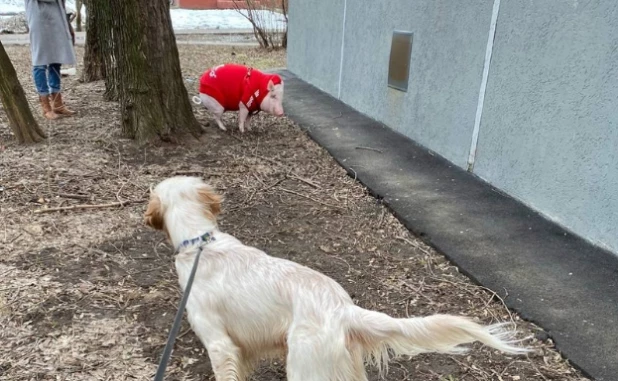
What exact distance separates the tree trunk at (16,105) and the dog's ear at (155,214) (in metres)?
4.28

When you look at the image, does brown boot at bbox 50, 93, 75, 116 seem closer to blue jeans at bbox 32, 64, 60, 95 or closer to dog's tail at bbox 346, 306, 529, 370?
blue jeans at bbox 32, 64, 60, 95

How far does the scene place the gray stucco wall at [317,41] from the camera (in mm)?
9688

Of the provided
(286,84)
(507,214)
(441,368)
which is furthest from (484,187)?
(286,84)

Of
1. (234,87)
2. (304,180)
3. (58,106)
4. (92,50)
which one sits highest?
(92,50)

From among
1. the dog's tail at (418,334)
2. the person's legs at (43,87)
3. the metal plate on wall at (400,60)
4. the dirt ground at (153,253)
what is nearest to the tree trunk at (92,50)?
the person's legs at (43,87)

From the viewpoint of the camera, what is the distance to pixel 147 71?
6.02m

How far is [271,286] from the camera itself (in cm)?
→ 238

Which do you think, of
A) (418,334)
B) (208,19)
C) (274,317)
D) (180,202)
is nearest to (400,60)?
(180,202)

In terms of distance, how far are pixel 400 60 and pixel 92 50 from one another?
242 inches

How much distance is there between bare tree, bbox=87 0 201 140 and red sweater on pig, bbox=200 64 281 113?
593mm

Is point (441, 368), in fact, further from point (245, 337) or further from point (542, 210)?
point (542, 210)

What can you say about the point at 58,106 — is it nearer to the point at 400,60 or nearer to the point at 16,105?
the point at 16,105

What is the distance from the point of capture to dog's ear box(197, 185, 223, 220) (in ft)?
8.84

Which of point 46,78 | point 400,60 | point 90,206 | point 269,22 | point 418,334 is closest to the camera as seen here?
point 418,334
